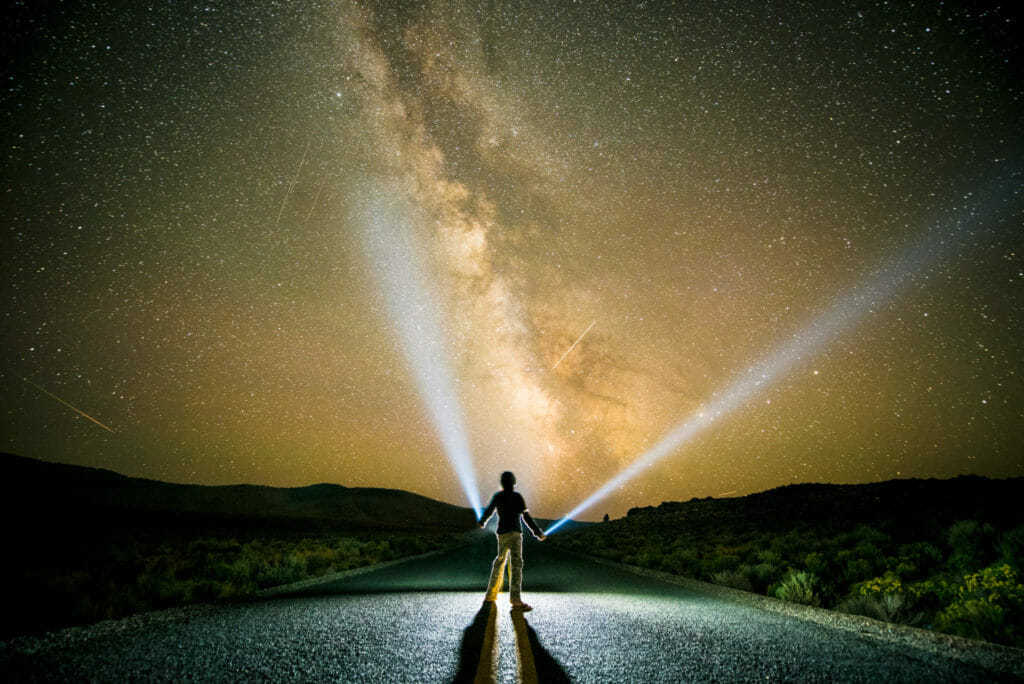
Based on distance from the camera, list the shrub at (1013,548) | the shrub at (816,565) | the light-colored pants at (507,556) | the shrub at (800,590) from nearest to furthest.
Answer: the light-colored pants at (507,556) < the shrub at (800,590) < the shrub at (1013,548) < the shrub at (816,565)

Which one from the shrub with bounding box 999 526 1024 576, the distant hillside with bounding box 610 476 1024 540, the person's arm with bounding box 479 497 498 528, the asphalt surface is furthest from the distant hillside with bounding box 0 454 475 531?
the distant hillside with bounding box 610 476 1024 540

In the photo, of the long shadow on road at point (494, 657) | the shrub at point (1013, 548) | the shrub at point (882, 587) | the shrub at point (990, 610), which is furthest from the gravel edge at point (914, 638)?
the long shadow on road at point (494, 657)

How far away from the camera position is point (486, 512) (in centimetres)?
680

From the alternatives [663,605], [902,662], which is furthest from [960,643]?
[663,605]

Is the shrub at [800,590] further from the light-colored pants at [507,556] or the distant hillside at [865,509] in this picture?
the distant hillside at [865,509]

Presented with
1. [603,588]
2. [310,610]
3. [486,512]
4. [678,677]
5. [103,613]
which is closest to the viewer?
[678,677]

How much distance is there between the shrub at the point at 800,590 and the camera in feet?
26.7

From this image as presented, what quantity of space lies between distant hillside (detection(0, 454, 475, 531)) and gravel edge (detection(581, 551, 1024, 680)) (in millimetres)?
34384

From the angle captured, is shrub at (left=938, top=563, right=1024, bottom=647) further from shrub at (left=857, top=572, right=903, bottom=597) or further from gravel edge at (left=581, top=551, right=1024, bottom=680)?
shrub at (left=857, top=572, right=903, bottom=597)

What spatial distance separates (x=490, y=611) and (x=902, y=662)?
4.43 meters

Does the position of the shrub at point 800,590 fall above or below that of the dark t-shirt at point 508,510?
below

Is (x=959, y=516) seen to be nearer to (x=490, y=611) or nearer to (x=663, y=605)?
(x=663, y=605)

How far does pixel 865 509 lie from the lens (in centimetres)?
2694

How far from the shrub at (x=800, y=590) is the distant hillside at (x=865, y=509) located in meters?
7.33
